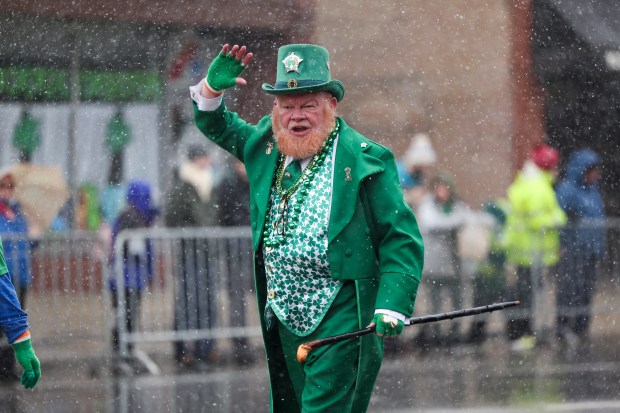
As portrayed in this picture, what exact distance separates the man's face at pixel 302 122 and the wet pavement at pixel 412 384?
9.41ft

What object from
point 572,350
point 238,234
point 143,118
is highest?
point 143,118

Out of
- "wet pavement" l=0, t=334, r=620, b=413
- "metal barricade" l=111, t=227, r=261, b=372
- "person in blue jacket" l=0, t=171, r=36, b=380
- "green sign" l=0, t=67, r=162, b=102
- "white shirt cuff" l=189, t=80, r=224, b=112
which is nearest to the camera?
"white shirt cuff" l=189, t=80, r=224, b=112

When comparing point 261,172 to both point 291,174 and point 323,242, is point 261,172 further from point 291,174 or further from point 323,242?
point 323,242

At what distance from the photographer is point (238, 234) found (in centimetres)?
1008

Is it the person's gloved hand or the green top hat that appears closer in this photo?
the green top hat

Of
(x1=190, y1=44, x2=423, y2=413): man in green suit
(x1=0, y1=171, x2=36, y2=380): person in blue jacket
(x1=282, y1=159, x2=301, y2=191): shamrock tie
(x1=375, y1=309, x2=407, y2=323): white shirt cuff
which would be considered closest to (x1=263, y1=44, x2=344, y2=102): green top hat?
(x1=190, y1=44, x2=423, y2=413): man in green suit

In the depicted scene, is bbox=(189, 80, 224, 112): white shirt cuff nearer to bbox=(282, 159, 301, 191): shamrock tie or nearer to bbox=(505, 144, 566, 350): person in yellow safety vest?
bbox=(282, 159, 301, 191): shamrock tie

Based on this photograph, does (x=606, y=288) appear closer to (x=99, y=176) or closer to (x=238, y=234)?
(x=238, y=234)

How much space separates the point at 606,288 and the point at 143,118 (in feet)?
13.7

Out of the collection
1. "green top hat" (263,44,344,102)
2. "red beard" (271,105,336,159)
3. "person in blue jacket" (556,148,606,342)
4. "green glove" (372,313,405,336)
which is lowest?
"person in blue jacket" (556,148,606,342)

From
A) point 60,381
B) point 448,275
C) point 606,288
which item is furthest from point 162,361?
point 606,288

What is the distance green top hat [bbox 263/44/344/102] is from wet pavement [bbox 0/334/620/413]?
2953 millimetres

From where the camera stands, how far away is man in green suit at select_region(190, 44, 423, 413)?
4.96 m

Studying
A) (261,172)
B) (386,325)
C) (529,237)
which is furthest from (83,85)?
(386,325)
